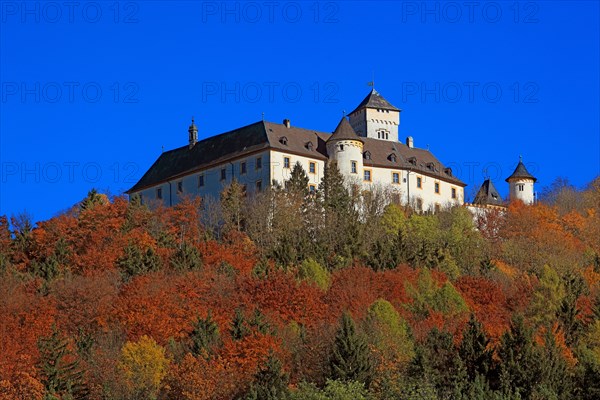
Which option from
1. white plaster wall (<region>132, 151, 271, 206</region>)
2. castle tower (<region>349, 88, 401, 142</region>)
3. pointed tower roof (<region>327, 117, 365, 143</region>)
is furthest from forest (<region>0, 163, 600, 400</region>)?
castle tower (<region>349, 88, 401, 142</region>)

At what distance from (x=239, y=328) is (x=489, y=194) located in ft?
175

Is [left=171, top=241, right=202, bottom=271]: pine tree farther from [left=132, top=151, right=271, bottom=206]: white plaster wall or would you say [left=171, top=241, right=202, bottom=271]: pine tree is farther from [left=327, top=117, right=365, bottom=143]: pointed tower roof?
[left=327, top=117, right=365, bottom=143]: pointed tower roof

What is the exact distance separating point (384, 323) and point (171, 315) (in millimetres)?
10365

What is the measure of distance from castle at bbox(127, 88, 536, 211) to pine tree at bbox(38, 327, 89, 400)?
113 feet

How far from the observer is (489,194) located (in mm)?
104125

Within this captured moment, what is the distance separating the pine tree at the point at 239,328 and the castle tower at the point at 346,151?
3328 centimetres

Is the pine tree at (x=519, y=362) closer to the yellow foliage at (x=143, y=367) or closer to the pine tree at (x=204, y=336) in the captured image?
the pine tree at (x=204, y=336)

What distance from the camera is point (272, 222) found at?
77.0m

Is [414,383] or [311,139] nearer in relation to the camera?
[414,383]

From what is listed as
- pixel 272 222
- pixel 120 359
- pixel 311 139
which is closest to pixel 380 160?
pixel 311 139

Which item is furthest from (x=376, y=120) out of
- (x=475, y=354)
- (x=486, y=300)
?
(x=475, y=354)

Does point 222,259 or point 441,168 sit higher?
point 441,168

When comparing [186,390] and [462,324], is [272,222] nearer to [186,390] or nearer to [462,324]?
[462,324]

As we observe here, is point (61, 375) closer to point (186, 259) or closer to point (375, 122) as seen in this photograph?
point (186, 259)
